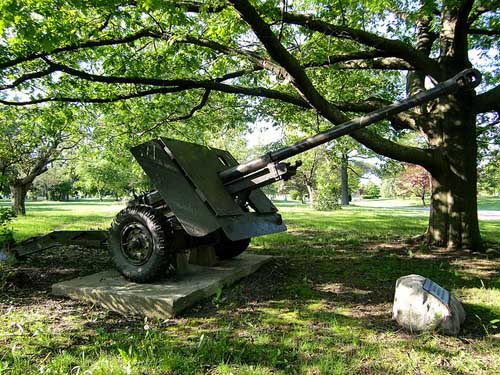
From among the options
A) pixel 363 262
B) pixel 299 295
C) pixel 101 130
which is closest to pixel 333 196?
pixel 101 130

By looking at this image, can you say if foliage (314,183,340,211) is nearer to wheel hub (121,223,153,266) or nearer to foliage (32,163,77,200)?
wheel hub (121,223,153,266)

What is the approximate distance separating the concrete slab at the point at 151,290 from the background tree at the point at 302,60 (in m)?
3.00

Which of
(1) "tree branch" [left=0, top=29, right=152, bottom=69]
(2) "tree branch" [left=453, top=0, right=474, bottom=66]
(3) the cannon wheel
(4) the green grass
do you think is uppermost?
(2) "tree branch" [left=453, top=0, right=474, bottom=66]

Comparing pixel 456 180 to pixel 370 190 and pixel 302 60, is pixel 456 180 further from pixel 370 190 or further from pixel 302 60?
pixel 370 190

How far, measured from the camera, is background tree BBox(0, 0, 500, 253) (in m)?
6.33

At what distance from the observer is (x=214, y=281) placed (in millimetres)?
4699

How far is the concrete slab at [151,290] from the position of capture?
3.98m

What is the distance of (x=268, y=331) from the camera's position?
3445 mm

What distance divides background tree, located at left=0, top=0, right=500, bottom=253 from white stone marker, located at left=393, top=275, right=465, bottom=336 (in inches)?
128

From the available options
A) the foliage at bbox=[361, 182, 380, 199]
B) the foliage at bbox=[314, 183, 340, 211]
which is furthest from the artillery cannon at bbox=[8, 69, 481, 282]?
the foliage at bbox=[361, 182, 380, 199]

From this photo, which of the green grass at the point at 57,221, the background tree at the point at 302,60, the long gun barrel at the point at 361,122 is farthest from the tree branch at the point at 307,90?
the green grass at the point at 57,221

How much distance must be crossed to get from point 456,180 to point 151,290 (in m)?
6.15

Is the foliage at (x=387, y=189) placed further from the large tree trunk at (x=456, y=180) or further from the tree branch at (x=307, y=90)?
the tree branch at (x=307, y=90)

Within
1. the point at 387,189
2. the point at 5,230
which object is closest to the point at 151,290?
the point at 5,230
